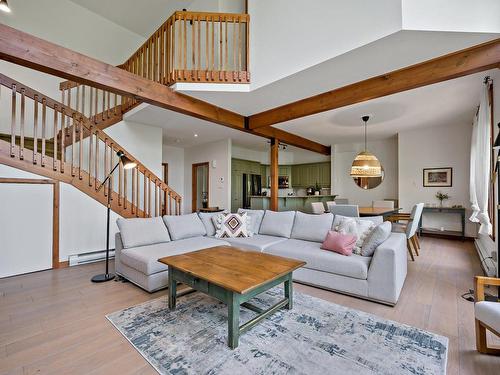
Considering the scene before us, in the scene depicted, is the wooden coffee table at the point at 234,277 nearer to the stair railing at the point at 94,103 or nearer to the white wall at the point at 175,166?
the stair railing at the point at 94,103

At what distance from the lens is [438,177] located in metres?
5.87

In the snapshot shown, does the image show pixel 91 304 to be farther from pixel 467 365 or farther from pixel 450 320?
pixel 450 320

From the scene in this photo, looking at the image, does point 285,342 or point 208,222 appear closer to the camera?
point 285,342

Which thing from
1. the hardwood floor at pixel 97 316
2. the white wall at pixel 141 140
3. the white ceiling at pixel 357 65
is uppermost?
the white ceiling at pixel 357 65

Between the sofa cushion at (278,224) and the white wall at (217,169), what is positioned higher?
the white wall at (217,169)

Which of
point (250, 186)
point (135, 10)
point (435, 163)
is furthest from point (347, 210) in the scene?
point (135, 10)

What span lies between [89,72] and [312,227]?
3.47m

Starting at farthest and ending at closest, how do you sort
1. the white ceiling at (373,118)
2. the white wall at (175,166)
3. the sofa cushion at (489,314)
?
1. the white wall at (175,166)
2. the white ceiling at (373,118)
3. the sofa cushion at (489,314)

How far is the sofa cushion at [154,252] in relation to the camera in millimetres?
2727

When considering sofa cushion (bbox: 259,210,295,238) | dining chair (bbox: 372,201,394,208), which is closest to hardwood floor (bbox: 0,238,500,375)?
sofa cushion (bbox: 259,210,295,238)

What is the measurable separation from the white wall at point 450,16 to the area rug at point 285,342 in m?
2.70

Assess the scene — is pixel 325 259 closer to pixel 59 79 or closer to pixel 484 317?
pixel 484 317

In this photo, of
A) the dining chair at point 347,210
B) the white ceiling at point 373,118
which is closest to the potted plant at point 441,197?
the white ceiling at point 373,118

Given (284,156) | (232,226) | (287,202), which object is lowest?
(232,226)
